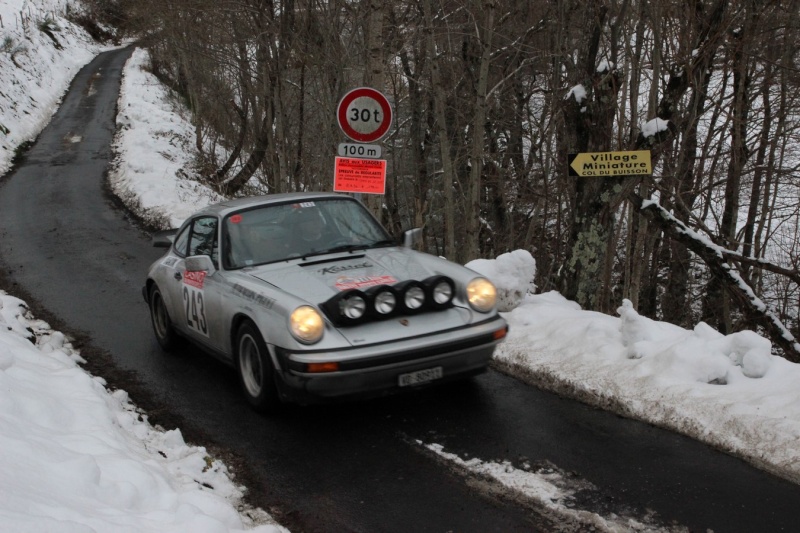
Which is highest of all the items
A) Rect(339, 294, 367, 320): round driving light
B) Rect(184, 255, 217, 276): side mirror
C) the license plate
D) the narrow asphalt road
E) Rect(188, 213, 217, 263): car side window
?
Rect(188, 213, 217, 263): car side window

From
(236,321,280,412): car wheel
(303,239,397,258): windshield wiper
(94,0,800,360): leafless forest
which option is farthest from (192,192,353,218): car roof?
(94,0,800,360): leafless forest

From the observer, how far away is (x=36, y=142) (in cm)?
2653

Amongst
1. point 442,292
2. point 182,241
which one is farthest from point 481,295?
point 182,241

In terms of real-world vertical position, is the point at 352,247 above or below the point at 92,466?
above

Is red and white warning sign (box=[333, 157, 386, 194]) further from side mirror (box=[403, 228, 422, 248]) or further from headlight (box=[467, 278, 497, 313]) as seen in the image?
headlight (box=[467, 278, 497, 313])

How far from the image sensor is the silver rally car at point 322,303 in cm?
478

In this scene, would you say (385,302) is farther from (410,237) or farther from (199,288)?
(199,288)

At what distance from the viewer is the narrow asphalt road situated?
150 inches

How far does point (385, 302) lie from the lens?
495 centimetres

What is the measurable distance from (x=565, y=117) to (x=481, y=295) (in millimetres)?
4509

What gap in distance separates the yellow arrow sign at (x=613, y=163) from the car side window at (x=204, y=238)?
13.0 feet

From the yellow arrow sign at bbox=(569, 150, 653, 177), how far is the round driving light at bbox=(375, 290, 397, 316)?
3801mm

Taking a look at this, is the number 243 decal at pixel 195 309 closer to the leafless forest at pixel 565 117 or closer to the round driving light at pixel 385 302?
the round driving light at pixel 385 302

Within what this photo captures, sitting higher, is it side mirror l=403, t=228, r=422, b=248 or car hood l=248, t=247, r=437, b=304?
side mirror l=403, t=228, r=422, b=248
